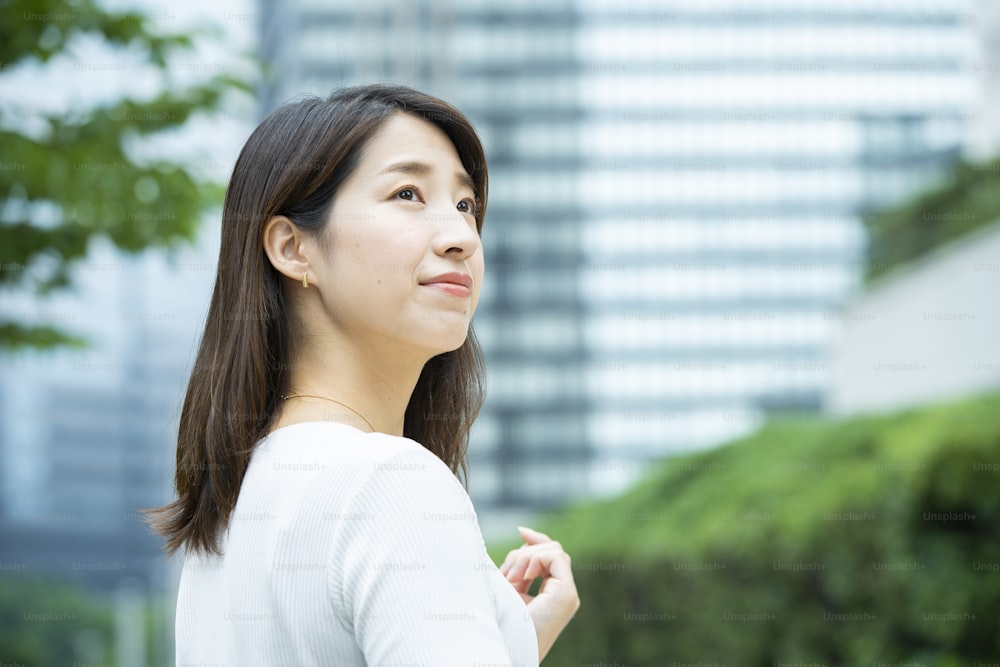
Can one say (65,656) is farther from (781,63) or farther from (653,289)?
(781,63)

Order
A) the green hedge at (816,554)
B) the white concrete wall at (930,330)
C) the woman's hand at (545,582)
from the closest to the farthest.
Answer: the woman's hand at (545,582), the green hedge at (816,554), the white concrete wall at (930,330)

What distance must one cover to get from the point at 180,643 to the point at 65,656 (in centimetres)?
5634

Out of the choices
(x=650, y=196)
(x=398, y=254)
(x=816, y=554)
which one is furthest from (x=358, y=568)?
(x=650, y=196)

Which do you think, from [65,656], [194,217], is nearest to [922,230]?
[194,217]

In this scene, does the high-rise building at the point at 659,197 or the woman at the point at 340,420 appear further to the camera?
the high-rise building at the point at 659,197

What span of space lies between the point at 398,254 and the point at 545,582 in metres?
0.62

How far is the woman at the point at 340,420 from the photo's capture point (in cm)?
122

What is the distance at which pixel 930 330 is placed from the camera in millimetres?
9773

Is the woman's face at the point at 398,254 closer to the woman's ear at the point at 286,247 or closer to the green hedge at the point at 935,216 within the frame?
the woman's ear at the point at 286,247

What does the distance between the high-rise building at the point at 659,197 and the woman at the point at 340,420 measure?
7614 centimetres

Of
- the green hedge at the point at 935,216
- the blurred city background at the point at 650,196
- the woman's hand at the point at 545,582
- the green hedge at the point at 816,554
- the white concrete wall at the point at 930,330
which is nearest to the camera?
the woman's hand at the point at 545,582

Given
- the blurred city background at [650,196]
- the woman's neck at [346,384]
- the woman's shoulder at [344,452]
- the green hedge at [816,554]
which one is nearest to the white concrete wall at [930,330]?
Result: the green hedge at [816,554]

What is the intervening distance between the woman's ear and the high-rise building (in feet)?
250

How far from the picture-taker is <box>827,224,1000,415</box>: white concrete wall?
894 cm
